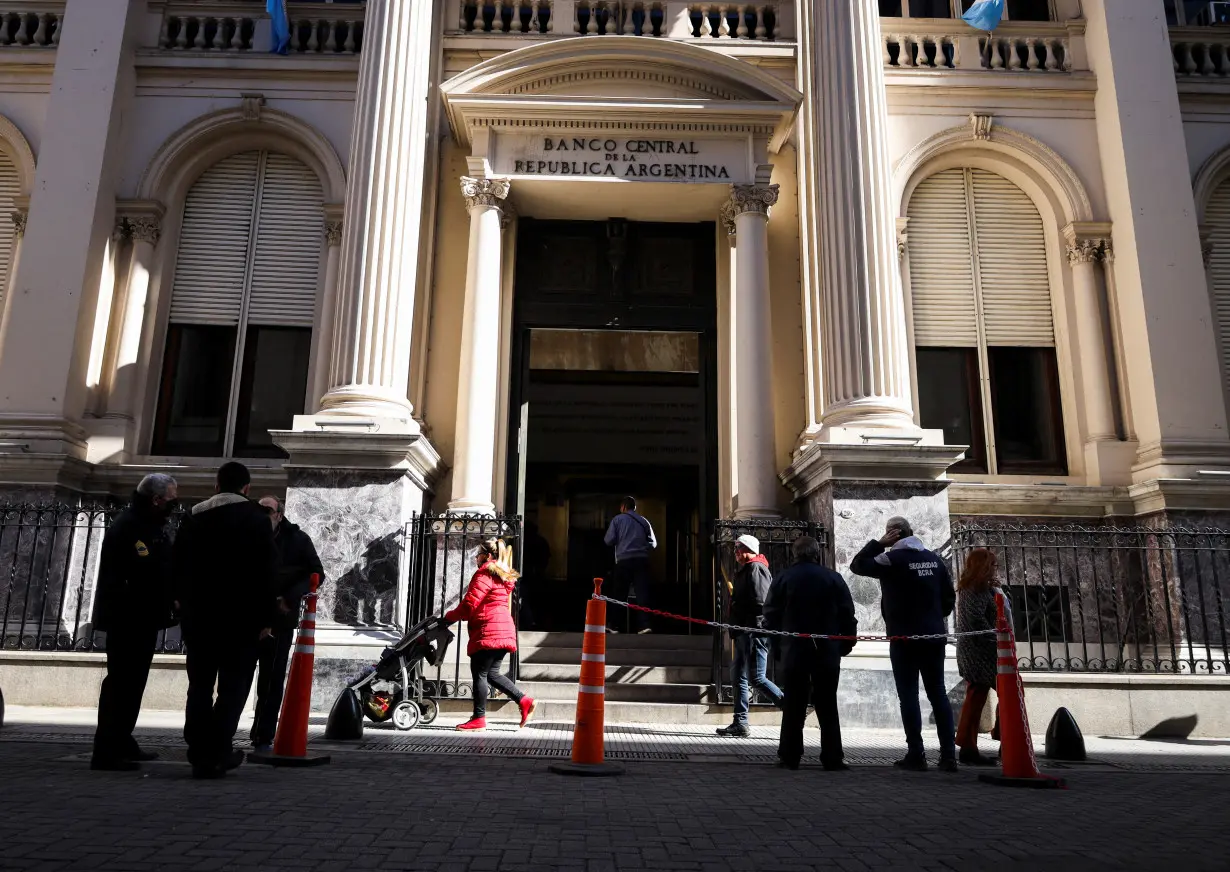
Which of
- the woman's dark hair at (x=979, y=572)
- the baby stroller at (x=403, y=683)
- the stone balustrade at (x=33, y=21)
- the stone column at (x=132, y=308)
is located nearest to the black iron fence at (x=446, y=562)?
the baby stroller at (x=403, y=683)

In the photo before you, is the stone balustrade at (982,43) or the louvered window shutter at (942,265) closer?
the louvered window shutter at (942,265)

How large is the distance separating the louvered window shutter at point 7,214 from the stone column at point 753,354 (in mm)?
10660

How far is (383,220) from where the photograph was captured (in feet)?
36.3

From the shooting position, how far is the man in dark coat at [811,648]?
6621 mm

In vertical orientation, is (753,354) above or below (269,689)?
above

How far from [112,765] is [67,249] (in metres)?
9.67

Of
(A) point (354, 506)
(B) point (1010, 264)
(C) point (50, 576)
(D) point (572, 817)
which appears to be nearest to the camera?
(D) point (572, 817)

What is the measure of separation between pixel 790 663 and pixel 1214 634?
7300 mm

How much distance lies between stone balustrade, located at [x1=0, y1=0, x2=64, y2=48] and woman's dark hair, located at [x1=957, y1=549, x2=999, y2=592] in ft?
49.5

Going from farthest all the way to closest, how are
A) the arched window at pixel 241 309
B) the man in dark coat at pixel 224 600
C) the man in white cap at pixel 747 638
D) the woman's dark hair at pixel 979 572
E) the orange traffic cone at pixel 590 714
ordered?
the arched window at pixel 241 309
the man in white cap at pixel 747 638
the woman's dark hair at pixel 979 572
the orange traffic cone at pixel 590 714
the man in dark coat at pixel 224 600

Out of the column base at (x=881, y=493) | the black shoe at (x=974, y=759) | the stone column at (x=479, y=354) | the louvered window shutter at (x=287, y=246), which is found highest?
the louvered window shutter at (x=287, y=246)

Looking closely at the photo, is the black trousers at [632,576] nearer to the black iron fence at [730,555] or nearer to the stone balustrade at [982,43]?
the black iron fence at [730,555]

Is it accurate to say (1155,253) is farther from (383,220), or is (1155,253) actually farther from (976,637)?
(383,220)

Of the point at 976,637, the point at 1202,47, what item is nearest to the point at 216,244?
Result: the point at 976,637
